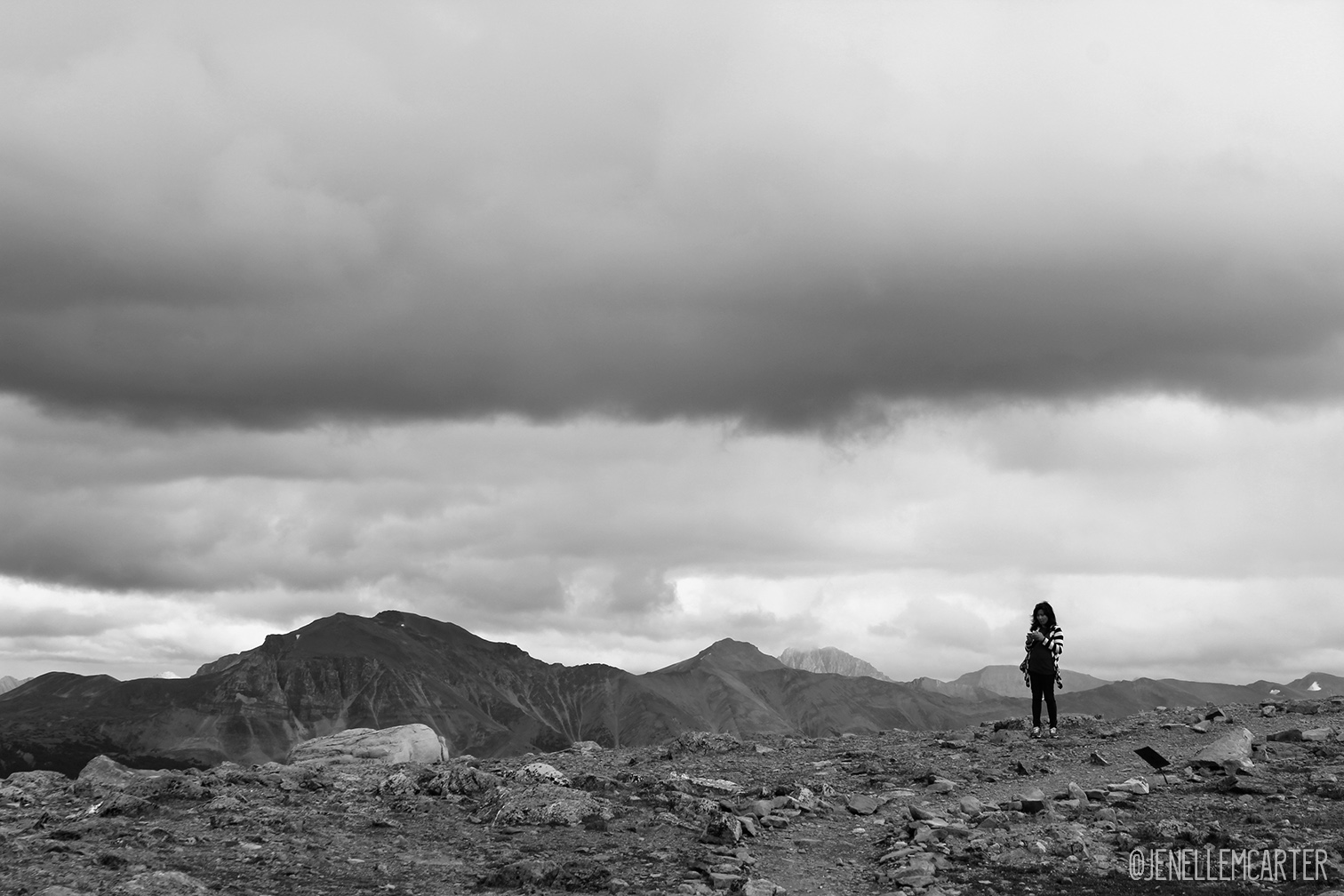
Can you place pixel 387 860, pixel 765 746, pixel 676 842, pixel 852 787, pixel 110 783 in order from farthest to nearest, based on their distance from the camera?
pixel 765 746, pixel 852 787, pixel 110 783, pixel 676 842, pixel 387 860

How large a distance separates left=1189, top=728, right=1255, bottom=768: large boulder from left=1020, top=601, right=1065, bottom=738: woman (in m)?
5.55

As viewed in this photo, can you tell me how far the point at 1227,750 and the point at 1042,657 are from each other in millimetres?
7672

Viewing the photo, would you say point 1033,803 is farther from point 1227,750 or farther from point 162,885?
point 162,885

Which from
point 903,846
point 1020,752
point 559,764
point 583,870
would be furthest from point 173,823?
point 1020,752

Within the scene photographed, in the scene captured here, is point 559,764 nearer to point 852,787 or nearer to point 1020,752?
point 852,787

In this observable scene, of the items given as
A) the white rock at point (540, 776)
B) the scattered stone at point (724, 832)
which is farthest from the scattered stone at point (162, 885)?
the scattered stone at point (724, 832)

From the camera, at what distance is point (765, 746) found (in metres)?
36.0

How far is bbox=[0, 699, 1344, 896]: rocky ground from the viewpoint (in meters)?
19.0

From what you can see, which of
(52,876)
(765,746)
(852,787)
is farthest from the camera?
(765,746)

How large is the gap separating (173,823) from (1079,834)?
17605 millimetres

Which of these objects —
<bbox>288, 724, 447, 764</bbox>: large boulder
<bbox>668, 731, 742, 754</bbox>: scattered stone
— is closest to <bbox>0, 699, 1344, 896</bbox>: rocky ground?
<bbox>288, 724, 447, 764</bbox>: large boulder

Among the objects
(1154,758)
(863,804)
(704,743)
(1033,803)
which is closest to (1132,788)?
(1154,758)

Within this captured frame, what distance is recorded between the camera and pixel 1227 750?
2881 centimetres

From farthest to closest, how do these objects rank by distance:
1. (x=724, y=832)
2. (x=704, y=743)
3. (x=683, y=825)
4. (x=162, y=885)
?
(x=704, y=743) → (x=683, y=825) → (x=724, y=832) → (x=162, y=885)
